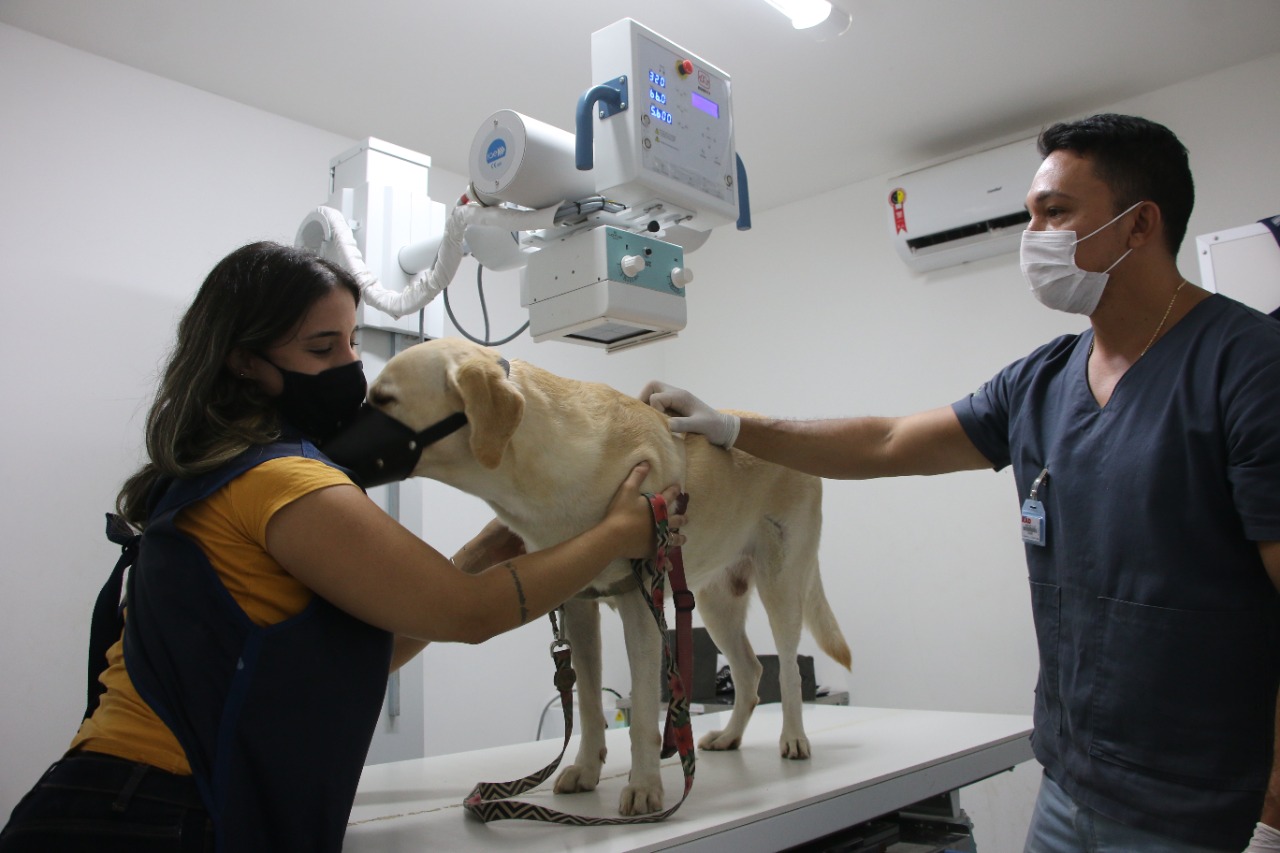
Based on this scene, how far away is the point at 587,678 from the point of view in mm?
1768

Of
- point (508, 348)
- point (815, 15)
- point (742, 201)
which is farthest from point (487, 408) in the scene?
point (508, 348)

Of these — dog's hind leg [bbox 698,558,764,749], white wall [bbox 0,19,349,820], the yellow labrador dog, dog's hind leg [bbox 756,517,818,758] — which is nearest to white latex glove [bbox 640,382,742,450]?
the yellow labrador dog

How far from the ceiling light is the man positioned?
167cm

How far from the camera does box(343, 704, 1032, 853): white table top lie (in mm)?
1337

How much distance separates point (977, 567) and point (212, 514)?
141 inches

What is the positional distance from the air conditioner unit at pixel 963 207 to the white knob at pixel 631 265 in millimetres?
2894

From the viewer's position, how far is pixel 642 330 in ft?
5.05

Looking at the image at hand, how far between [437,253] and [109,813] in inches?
52.5

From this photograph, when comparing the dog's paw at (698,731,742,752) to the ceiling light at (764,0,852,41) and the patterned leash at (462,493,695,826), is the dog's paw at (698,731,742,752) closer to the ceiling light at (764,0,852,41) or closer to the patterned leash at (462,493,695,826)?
the patterned leash at (462,493,695,826)

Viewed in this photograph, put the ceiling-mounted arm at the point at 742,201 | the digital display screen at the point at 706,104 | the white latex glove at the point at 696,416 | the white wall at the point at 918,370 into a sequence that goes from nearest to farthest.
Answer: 1. the digital display screen at the point at 706,104
2. the ceiling-mounted arm at the point at 742,201
3. the white latex glove at the point at 696,416
4. the white wall at the point at 918,370

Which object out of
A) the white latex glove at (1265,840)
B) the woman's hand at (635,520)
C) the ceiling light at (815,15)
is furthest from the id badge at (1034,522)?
the ceiling light at (815,15)

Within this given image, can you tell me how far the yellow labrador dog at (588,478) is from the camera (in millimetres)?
1476

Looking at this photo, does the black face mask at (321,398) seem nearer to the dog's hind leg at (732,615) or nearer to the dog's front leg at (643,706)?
the dog's front leg at (643,706)

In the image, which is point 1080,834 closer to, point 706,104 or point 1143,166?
point 1143,166
